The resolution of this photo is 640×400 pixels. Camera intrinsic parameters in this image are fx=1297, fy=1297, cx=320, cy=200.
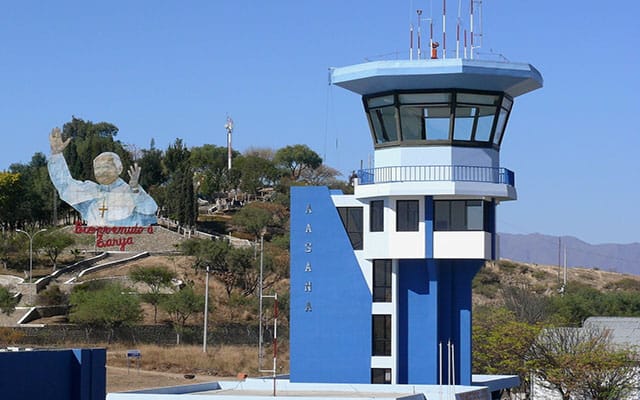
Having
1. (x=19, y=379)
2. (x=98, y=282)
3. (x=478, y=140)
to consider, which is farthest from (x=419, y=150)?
(x=98, y=282)

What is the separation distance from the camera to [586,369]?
53562 millimetres

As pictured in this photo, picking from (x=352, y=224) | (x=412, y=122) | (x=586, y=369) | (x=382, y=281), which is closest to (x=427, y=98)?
(x=412, y=122)

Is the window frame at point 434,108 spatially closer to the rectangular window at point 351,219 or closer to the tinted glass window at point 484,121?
the tinted glass window at point 484,121

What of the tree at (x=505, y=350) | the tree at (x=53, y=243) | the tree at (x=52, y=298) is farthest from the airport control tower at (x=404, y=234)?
the tree at (x=53, y=243)

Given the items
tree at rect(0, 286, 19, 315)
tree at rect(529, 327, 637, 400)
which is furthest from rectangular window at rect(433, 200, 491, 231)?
tree at rect(0, 286, 19, 315)

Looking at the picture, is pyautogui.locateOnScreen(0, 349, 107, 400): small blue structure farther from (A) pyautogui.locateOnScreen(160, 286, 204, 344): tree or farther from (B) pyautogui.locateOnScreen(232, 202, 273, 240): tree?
(B) pyautogui.locateOnScreen(232, 202, 273, 240): tree

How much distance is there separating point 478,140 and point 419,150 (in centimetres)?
189

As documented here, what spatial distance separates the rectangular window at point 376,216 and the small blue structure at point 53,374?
16.5 meters

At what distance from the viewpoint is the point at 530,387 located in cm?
5912

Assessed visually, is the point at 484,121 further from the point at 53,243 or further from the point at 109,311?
the point at 53,243

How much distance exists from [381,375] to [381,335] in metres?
1.21

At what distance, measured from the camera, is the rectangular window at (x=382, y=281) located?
3931 centimetres

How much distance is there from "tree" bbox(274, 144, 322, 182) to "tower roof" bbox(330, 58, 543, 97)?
12089cm

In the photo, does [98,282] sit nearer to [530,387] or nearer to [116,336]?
[116,336]
